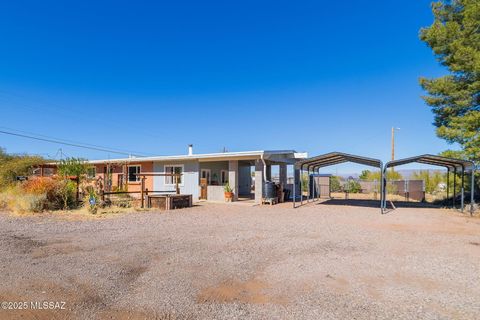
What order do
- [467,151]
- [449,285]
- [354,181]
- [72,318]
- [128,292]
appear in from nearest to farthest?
[72,318] < [128,292] < [449,285] < [467,151] < [354,181]

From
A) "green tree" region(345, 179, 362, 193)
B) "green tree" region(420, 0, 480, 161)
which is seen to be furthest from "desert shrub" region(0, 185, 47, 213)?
"green tree" region(345, 179, 362, 193)

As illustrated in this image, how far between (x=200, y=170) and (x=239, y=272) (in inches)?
550

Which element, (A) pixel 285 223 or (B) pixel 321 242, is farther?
(A) pixel 285 223

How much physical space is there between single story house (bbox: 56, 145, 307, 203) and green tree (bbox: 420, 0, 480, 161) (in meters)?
7.73

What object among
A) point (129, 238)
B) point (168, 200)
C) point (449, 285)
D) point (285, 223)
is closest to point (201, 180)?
point (168, 200)

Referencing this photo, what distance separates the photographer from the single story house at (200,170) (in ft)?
53.6

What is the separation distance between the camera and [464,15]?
46.8 feet

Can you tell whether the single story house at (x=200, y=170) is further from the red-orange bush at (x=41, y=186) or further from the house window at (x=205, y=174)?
the red-orange bush at (x=41, y=186)

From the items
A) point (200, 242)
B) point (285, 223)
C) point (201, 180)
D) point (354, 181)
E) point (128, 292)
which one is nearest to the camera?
point (128, 292)

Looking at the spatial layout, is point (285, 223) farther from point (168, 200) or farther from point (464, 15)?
point (464, 15)

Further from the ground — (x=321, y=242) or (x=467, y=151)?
(x=467, y=151)

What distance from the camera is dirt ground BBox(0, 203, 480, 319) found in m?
3.39

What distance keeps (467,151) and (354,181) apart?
45.3 ft

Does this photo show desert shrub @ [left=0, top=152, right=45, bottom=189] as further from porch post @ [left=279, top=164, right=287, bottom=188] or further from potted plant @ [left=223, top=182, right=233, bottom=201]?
porch post @ [left=279, top=164, right=287, bottom=188]
